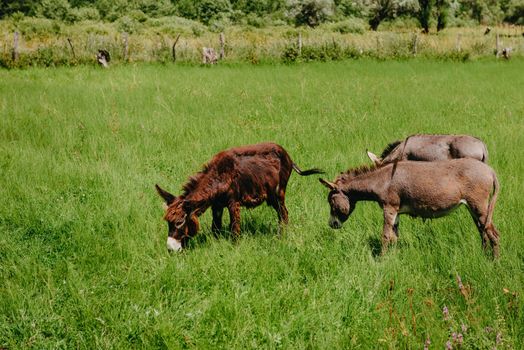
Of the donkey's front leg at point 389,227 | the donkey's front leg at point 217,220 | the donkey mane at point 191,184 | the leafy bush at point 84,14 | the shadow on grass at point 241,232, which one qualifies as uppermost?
the leafy bush at point 84,14

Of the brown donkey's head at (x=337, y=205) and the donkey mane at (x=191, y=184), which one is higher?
the donkey mane at (x=191, y=184)

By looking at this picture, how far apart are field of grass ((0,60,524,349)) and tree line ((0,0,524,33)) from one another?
172 ft

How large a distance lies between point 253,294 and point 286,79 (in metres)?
15.2

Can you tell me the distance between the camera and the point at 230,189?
517cm

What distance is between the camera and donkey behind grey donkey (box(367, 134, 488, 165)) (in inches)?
230

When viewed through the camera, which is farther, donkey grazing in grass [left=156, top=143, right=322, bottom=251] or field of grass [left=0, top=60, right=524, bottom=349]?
donkey grazing in grass [left=156, top=143, right=322, bottom=251]

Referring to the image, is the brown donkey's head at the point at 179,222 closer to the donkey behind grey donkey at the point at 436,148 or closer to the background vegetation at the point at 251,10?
the donkey behind grey donkey at the point at 436,148

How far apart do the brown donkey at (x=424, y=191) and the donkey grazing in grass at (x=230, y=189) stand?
33.7 inches

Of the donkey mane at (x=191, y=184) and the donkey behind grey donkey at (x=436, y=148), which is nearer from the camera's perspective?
the donkey mane at (x=191, y=184)

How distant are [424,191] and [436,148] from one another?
6.27ft

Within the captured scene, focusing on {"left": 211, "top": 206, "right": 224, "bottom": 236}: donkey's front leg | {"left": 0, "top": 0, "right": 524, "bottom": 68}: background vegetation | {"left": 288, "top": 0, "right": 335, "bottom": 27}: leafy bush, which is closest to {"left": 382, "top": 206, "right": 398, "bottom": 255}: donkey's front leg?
{"left": 211, "top": 206, "right": 224, "bottom": 236}: donkey's front leg

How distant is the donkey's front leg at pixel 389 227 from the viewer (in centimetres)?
466

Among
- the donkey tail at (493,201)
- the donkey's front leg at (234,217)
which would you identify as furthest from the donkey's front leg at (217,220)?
the donkey tail at (493,201)

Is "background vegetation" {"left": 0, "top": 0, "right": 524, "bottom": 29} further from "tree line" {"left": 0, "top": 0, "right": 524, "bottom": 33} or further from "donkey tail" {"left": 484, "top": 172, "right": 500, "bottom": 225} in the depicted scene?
"donkey tail" {"left": 484, "top": 172, "right": 500, "bottom": 225}
